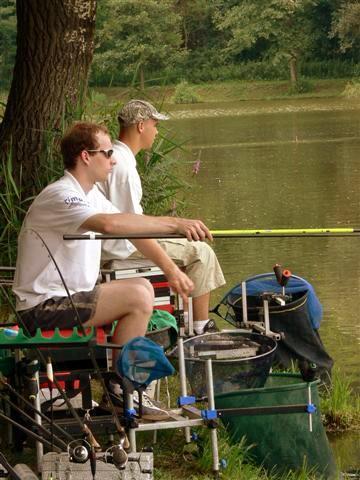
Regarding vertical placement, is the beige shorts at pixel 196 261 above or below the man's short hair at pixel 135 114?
below

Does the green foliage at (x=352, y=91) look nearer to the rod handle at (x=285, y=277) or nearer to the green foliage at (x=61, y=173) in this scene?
the green foliage at (x=61, y=173)

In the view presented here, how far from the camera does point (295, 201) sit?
46.1ft

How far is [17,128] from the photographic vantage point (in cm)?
750

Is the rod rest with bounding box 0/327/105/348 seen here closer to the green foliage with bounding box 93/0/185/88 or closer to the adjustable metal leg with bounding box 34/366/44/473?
the adjustable metal leg with bounding box 34/366/44/473

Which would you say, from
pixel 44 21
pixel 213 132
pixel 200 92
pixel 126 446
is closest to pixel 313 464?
pixel 126 446

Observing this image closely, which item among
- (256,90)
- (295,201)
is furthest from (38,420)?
(256,90)

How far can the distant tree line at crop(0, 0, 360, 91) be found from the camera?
197ft

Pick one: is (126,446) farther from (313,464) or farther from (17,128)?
(17,128)

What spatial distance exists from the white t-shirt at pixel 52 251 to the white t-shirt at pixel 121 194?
1.32 meters

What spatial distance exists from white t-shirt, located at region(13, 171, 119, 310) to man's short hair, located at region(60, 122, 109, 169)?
0.22 meters

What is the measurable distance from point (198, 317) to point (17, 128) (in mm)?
1960

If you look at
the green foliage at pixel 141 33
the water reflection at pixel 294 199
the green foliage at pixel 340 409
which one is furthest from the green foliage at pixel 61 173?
the green foliage at pixel 141 33

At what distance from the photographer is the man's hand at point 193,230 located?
13.5 ft

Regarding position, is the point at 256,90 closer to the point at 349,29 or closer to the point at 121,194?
the point at 349,29
